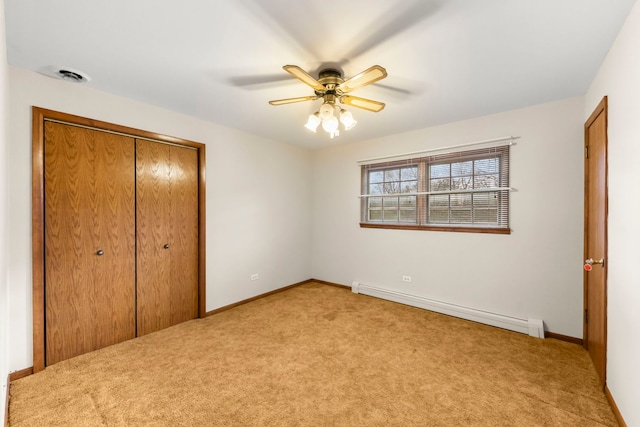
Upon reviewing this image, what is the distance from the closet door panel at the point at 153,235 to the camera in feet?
9.34

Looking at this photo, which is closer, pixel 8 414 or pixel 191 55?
pixel 8 414

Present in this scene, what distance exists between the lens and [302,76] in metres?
1.85

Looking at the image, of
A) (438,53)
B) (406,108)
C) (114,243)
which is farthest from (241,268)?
(438,53)

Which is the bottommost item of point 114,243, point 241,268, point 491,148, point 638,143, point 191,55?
point 241,268

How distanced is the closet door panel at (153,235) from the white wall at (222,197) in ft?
1.13

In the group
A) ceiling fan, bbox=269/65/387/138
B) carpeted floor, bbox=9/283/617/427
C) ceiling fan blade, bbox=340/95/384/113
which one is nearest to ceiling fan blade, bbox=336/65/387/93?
ceiling fan, bbox=269/65/387/138

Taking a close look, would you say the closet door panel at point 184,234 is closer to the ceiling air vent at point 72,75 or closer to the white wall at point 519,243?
the ceiling air vent at point 72,75

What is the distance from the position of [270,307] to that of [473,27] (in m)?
3.50

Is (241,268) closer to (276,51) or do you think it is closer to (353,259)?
(353,259)

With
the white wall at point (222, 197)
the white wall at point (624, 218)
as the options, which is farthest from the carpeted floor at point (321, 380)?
the white wall at point (222, 197)

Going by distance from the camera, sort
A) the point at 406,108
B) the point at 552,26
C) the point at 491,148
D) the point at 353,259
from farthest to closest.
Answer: the point at 353,259, the point at 491,148, the point at 406,108, the point at 552,26

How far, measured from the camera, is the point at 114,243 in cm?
266

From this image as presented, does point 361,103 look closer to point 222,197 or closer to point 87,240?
point 222,197

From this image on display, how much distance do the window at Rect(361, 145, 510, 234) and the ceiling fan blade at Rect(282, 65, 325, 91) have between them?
2.18 m
